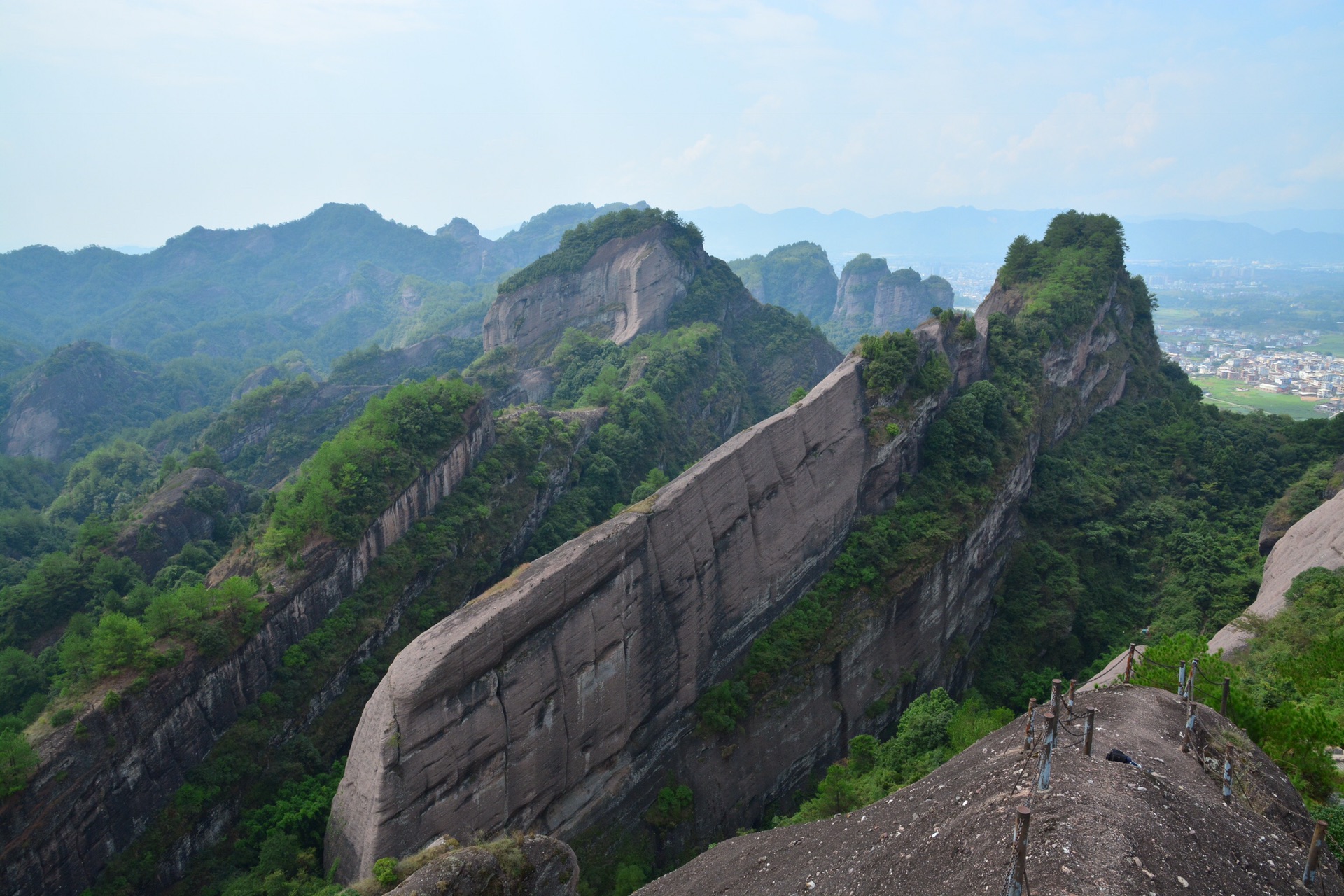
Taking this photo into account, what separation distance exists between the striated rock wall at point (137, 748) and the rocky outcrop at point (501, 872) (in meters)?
11.9

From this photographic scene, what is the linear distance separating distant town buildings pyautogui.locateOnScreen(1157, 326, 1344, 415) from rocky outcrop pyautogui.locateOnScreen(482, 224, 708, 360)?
42.7 metres

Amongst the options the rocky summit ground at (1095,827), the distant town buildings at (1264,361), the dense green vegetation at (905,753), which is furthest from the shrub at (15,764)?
the distant town buildings at (1264,361)

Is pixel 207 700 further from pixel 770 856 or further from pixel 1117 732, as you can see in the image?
pixel 1117 732

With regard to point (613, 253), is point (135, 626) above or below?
below

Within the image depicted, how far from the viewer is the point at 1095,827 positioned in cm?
830

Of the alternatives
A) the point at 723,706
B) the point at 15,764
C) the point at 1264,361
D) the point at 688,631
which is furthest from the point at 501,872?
the point at 1264,361

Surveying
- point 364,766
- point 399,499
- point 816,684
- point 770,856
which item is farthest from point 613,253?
point 770,856

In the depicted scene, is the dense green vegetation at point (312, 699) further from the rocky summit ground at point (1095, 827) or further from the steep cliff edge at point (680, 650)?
the rocky summit ground at point (1095, 827)

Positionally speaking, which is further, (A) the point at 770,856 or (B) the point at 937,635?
(B) the point at 937,635

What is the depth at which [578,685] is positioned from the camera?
20.0 metres

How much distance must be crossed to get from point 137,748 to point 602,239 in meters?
53.9

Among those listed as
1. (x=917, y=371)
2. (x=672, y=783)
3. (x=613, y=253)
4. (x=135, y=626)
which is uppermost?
(x=613, y=253)

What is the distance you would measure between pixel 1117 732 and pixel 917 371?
804 inches

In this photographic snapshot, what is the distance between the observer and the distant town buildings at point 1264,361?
2940 inches
